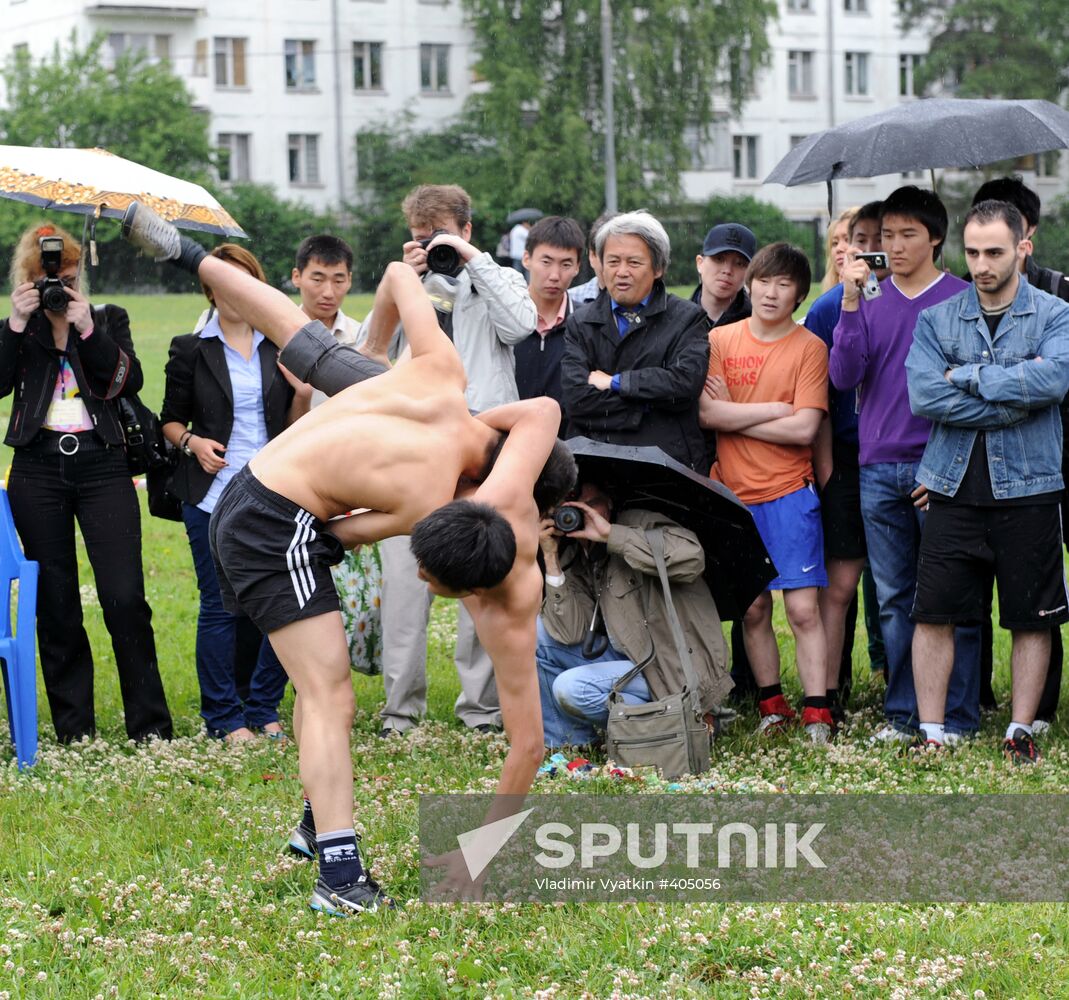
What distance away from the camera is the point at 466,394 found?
7039 mm

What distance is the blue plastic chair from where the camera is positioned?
6.41m

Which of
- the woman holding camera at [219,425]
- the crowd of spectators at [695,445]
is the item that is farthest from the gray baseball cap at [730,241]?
the woman holding camera at [219,425]

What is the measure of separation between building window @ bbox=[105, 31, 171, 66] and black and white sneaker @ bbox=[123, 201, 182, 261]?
49392mm

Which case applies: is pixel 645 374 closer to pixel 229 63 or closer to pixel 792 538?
pixel 792 538

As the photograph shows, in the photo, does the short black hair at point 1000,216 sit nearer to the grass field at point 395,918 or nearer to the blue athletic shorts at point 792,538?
the blue athletic shorts at point 792,538

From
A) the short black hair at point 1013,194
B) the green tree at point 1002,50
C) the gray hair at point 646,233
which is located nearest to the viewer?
the gray hair at point 646,233

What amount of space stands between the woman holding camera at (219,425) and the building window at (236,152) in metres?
47.0

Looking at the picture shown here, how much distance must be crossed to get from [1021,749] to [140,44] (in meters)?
51.8

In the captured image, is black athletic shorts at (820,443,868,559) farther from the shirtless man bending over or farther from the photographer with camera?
the shirtless man bending over

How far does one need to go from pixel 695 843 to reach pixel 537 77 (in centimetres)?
4640

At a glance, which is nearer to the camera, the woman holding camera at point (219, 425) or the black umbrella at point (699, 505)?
the black umbrella at point (699, 505)

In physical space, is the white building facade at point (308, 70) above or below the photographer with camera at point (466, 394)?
above

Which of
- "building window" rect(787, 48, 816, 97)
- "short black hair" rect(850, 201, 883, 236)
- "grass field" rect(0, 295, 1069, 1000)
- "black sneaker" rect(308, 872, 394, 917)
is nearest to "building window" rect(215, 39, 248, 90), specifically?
"building window" rect(787, 48, 816, 97)

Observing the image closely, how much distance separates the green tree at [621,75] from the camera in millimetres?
48312
